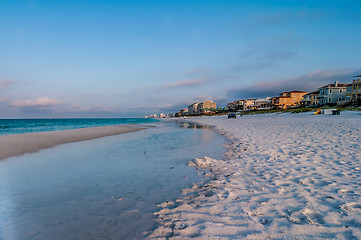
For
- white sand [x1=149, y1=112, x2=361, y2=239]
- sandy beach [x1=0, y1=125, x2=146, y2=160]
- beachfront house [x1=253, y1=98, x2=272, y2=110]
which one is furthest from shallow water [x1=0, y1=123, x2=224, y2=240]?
beachfront house [x1=253, y1=98, x2=272, y2=110]

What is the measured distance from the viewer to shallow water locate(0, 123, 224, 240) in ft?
9.91

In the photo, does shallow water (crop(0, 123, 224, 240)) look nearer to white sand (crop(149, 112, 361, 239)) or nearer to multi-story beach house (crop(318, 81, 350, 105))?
white sand (crop(149, 112, 361, 239))

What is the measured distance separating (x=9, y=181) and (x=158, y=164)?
203 inches

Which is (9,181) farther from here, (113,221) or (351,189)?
(351,189)

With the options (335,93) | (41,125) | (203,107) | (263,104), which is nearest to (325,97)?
(335,93)

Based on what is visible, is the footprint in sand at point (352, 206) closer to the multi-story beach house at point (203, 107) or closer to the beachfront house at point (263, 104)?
the beachfront house at point (263, 104)

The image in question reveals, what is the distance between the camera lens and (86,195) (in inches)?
174

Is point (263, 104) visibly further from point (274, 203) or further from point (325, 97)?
point (274, 203)

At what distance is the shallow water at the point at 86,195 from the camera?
119 inches

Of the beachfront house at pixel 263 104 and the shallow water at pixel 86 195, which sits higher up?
the beachfront house at pixel 263 104

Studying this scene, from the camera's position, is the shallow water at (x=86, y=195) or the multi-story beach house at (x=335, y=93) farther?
the multi-story beach house at (x=335, y=93)

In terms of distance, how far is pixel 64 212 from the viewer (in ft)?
11.8

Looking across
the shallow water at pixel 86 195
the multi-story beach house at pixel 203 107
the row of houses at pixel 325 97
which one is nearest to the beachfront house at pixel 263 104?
the row of houses at pixel 325 97

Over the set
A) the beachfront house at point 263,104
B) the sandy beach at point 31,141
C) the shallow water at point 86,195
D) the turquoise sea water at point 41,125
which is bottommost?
the shallow water at point 86,195
